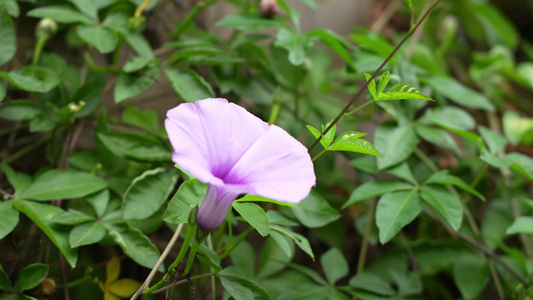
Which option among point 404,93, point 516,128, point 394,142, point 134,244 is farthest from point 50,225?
point 516,128

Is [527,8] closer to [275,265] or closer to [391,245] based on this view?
→ [391,245]

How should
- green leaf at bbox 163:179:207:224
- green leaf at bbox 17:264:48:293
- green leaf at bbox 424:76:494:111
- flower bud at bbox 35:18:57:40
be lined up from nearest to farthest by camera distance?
1. green leaf at bbox 163:179:207:224
2. green leaf at bbox 17:264:48:293
3. flower bud at bbox 35:18:57:40
4. green leaf at bbox 424:76:494:111

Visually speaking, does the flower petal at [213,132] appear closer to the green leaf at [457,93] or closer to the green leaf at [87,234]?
the green leaf at [87,234]

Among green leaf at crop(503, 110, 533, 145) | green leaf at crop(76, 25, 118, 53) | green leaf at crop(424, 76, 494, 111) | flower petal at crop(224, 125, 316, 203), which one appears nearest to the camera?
flower petal at crop(224, 125, 316, 203)

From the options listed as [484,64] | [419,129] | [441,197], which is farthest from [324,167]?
[484,64]

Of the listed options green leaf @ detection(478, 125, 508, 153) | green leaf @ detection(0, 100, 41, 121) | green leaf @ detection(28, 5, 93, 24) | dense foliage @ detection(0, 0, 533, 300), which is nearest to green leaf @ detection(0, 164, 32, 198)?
dense foliage @ detection(0, 0, 533, 300)

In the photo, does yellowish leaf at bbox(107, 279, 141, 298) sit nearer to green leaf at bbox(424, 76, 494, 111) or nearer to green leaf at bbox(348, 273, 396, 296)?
green leaf at bbox(348, 273, 396, 296)

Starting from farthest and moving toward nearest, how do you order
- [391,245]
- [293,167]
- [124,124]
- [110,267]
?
[391,245] < [124,124] < [110,267] < [293,167]
